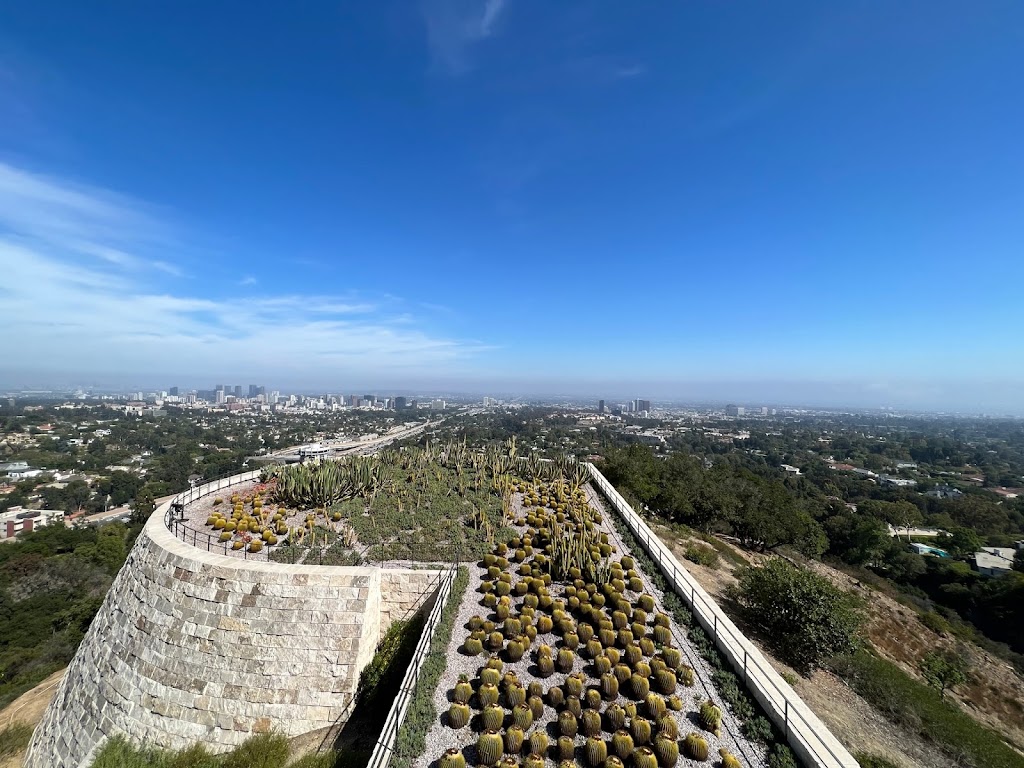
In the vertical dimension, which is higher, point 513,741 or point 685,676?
point 685,676

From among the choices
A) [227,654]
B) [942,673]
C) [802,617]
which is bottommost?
[942,673]

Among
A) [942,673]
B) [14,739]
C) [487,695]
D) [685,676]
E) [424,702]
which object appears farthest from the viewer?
[942,673]

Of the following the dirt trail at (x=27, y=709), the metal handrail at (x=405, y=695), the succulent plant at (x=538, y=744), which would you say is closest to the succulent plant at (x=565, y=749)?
Answer: the succulent plant at (x=538, y=744)

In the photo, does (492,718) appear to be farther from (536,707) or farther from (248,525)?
(248,525)

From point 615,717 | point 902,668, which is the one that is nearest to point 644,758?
point 615,717

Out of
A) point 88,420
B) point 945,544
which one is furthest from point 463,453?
point 88,420

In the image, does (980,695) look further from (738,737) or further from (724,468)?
(724,468)
